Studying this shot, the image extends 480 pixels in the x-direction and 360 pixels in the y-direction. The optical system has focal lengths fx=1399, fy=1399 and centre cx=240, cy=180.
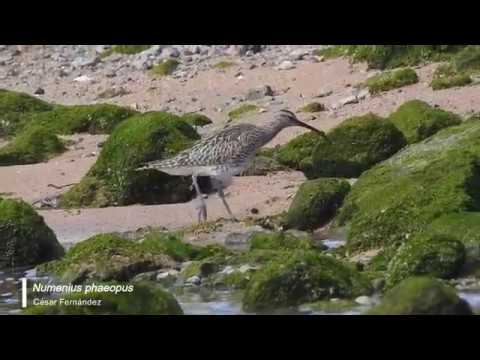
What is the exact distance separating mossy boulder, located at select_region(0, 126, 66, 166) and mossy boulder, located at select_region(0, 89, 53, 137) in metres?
1.64

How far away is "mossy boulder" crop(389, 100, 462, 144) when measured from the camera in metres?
15.8

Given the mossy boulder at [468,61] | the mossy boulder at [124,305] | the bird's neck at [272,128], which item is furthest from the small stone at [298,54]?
the mossy boulder at [124,305]

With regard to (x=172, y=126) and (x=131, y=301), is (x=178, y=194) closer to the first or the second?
(x=172, y=126)

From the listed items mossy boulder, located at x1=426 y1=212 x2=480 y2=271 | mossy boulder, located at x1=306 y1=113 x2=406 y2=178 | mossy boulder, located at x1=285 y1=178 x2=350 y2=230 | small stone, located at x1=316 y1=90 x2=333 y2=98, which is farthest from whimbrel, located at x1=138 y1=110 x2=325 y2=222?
small stone, located at x1=316 y1=90 x2=333 y2=98

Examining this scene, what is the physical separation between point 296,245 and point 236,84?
842 cm

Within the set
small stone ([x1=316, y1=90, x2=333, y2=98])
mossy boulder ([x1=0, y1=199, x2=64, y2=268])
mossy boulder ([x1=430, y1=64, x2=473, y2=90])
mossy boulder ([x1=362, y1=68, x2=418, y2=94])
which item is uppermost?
mossy boulder ([x1=430, y1=64, x2=473, y2=90])

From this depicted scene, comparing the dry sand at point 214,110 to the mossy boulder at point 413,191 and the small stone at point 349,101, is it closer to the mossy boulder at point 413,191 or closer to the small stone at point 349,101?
the small stone at point 349,101

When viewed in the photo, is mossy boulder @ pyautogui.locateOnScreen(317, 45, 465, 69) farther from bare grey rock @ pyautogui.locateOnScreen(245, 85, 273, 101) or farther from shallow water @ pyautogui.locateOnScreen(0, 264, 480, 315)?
shallow water @ pyautogui.locateOnScreen(0, 264, 480, 315)

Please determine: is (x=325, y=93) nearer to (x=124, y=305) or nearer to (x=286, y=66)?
(x=286, y=66)

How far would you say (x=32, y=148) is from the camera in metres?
17.8

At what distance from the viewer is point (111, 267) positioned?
12.0 meters

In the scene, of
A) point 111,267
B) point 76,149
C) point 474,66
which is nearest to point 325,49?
point 474,66
